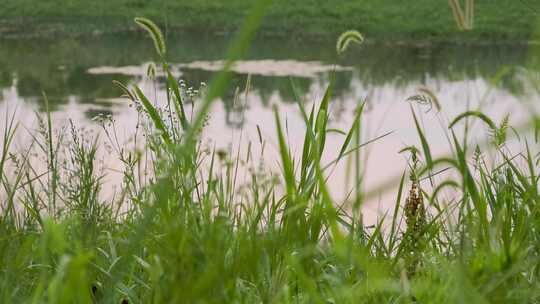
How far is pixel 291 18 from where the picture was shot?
13781 millimetres

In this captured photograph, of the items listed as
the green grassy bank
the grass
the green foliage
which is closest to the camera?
the grass

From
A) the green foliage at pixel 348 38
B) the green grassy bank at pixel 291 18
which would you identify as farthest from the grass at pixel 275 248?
the green grassy bank at pixel 291 18

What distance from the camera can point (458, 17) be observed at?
1.13m

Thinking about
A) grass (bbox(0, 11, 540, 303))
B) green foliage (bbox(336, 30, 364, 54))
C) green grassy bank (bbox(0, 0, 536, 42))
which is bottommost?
grass (bbox(0, 11, 540, 303))

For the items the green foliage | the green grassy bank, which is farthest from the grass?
the green grassy bank

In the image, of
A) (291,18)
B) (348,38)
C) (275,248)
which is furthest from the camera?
(291,18)

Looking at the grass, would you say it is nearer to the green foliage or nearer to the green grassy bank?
the green foliage

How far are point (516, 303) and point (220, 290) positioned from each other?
0.40m

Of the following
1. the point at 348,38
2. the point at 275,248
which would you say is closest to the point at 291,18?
the point at 348,38

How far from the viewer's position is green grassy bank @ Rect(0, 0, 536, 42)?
524 inches

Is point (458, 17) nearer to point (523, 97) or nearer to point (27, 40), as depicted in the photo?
point (523, 97)

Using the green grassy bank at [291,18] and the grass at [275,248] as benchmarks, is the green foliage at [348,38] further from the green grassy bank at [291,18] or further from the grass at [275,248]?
the green grassy bank at [291,18]

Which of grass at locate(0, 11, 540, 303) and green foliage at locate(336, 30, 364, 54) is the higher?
green foliage at locate(336, 30, 364, 54)

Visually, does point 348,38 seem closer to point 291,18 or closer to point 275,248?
point 275,248
